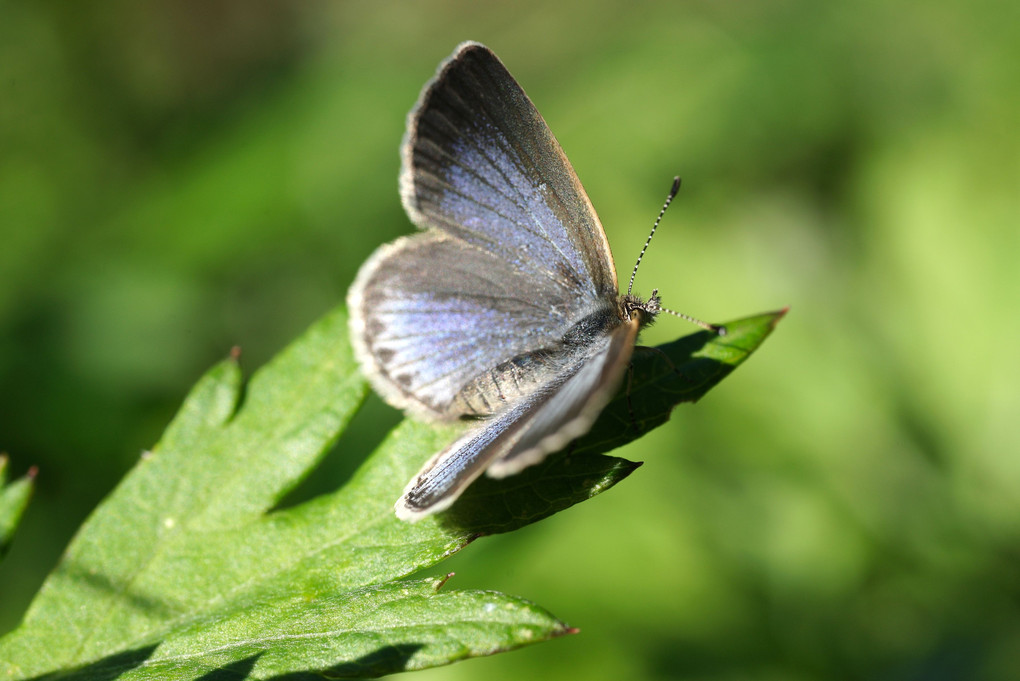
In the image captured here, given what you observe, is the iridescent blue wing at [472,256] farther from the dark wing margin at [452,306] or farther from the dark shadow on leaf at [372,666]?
the dark shadow on leaf at [372,666]

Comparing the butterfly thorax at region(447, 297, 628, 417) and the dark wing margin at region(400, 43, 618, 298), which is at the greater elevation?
the dark wing margin at region(400, 43, 618, 298)

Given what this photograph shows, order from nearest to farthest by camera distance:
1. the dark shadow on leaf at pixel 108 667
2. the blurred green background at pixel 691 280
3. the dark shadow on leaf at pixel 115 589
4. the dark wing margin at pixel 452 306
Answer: the dark shadow on leaf at pixel 108 667
the dark shadow on leaf at pixel 115 589
the dark wing margin at pixel 452 306
the blurred green background at pixel 691 280

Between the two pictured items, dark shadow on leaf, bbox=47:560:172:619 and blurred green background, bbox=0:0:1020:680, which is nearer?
dark shadow on leaf, bbox=47:560:172:619

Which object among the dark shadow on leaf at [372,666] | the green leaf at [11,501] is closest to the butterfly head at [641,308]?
the dark shadow on leaf at [372,666]

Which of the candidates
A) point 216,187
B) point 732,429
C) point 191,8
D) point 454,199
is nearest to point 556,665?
point 732,429

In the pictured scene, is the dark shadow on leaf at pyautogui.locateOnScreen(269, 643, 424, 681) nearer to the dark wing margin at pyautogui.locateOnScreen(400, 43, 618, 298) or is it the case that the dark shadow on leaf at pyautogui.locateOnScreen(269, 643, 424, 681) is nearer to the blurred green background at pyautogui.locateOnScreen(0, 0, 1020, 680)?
the dark wing margin at pyautogui.locateOnScreen(400, 43, 618, 298)

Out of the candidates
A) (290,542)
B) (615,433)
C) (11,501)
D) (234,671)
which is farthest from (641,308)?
(11,501)

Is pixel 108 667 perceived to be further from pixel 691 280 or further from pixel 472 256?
pixel 691 280

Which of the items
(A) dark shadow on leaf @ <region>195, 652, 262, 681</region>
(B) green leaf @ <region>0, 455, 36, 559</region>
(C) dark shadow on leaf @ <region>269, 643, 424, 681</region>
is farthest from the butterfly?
(B) green leaf @ <region>0, 455, 36, 559</region>
